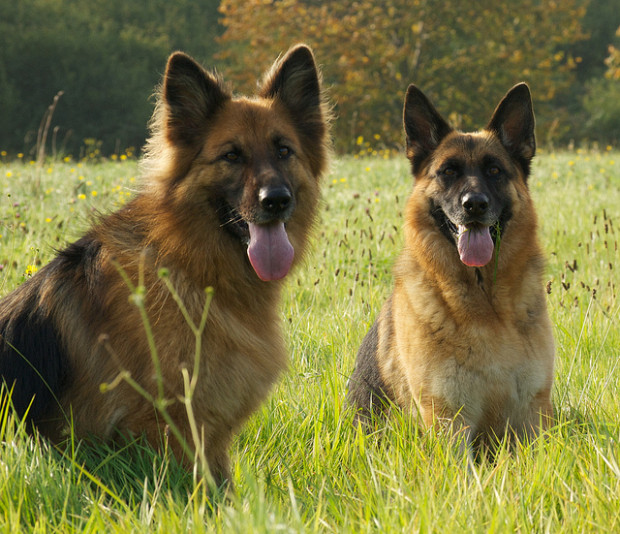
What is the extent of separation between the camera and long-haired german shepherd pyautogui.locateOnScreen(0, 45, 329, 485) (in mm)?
2645

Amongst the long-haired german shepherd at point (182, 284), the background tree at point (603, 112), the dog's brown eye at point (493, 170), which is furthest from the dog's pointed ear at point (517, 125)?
the background tree at point (603, 112)

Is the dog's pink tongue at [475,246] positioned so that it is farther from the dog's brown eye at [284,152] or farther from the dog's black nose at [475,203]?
the dog's brown eye at [284,152]

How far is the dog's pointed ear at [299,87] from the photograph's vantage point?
336 cm

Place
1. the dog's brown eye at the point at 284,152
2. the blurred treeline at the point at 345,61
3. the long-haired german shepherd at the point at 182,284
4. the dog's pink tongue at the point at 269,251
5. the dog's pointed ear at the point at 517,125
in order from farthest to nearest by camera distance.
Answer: the blurred treeline at the point at 345,61, the dog's pointed ear at the point at 517,125, the dog's brown eye at the point at 284,152, the dog's pink tongue at the point at 269,251, the long-haired german shepherd at the point at 182,284

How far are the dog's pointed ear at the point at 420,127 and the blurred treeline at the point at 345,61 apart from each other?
69.2 feet

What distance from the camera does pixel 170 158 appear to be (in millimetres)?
3045

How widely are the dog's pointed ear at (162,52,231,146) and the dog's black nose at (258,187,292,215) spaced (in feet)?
1.54

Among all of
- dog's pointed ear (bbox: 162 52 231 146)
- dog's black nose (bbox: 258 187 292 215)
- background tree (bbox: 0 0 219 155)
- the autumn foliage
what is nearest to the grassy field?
dog's pointed ear (bbox: 162 52 231 146)

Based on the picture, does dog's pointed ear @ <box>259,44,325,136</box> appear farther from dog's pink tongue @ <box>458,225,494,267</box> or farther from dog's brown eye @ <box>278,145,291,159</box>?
dog's pink tongue @ <box>458,225,494,267</box>

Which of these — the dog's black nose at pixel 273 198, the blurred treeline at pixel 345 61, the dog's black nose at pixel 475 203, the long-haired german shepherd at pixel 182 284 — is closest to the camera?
the long-haired german shepherd at pixel 182 284

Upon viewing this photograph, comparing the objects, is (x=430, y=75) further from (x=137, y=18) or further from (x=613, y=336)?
(x=613, y=336)

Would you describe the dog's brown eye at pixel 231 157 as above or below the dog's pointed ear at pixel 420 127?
below

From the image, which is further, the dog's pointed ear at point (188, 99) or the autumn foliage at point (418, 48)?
the autumn foliage at point (418, 48)

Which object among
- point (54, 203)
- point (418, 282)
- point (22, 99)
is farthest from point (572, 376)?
point (22, 99)
